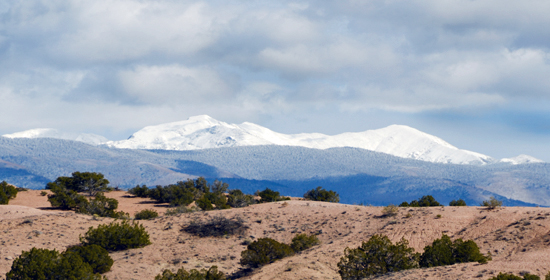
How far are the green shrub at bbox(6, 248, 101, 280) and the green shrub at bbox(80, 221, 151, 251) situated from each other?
838cm

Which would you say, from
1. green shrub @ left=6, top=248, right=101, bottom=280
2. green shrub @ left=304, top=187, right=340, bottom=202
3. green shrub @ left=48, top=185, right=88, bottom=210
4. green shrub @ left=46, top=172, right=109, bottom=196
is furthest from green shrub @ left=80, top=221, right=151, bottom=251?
green shrub @ left=304, top=187, right=340, bottom=202

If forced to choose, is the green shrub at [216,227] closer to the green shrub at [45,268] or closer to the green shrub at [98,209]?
the green shrub at [98,209]

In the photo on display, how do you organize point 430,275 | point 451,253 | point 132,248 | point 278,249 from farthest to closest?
point 132,248 → point 278,249 → point 451,253 → point 430,275

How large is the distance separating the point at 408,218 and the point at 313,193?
92.9 ft

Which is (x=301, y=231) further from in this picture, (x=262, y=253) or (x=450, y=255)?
(x=450, y=255)

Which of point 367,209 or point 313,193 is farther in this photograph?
point 313,193

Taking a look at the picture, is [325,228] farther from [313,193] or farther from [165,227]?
[313,193]

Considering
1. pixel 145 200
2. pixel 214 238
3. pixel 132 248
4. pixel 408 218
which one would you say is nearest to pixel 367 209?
pixel 408 218

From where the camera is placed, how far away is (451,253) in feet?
77.4

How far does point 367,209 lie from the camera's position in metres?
41.5

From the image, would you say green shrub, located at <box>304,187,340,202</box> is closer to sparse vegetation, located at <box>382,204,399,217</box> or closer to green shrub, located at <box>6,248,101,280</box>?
sparse vegetation, located at <box>382,204,399,217</box>

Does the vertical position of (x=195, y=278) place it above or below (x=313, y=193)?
below

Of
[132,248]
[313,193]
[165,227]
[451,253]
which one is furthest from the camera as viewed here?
[313,193]

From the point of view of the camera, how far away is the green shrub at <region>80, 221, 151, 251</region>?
32.7m
